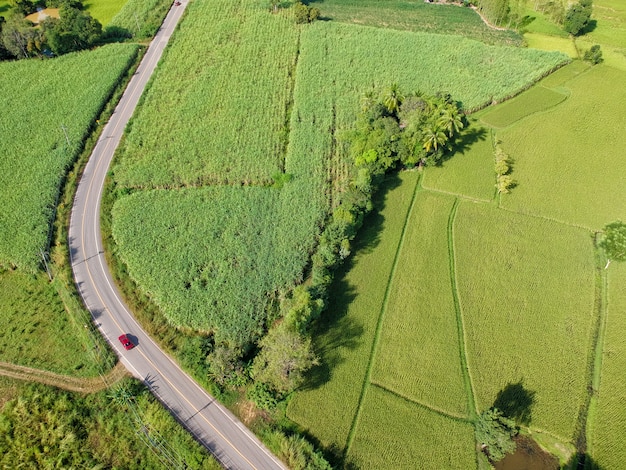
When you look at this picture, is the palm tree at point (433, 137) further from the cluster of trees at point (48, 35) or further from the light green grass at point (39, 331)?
the cluster of trees at point (48, 35)

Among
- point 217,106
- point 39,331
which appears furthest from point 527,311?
point 217,106

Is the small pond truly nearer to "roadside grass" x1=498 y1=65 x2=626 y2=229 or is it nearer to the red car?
"roadside grass" x1=498 y1=65 x2=626 y2=229

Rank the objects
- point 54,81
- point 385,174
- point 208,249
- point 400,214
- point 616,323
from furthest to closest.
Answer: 1. point 54,81
2. point 385,174
3. point 400,214
4. point 208,249
5. point 616,323

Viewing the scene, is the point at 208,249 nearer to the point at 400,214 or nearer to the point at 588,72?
the point at 400,214

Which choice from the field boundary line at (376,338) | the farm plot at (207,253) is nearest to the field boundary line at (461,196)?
the field boundary line at (376,338)

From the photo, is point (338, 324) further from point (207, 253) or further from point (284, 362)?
point (207, 253)

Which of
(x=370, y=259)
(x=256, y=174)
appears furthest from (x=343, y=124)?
(x=370, y=259)

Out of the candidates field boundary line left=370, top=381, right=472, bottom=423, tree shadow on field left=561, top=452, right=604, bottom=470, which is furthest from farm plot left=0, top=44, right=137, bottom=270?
tree shadow on field left=561, top=452, right=604, bottom=470
